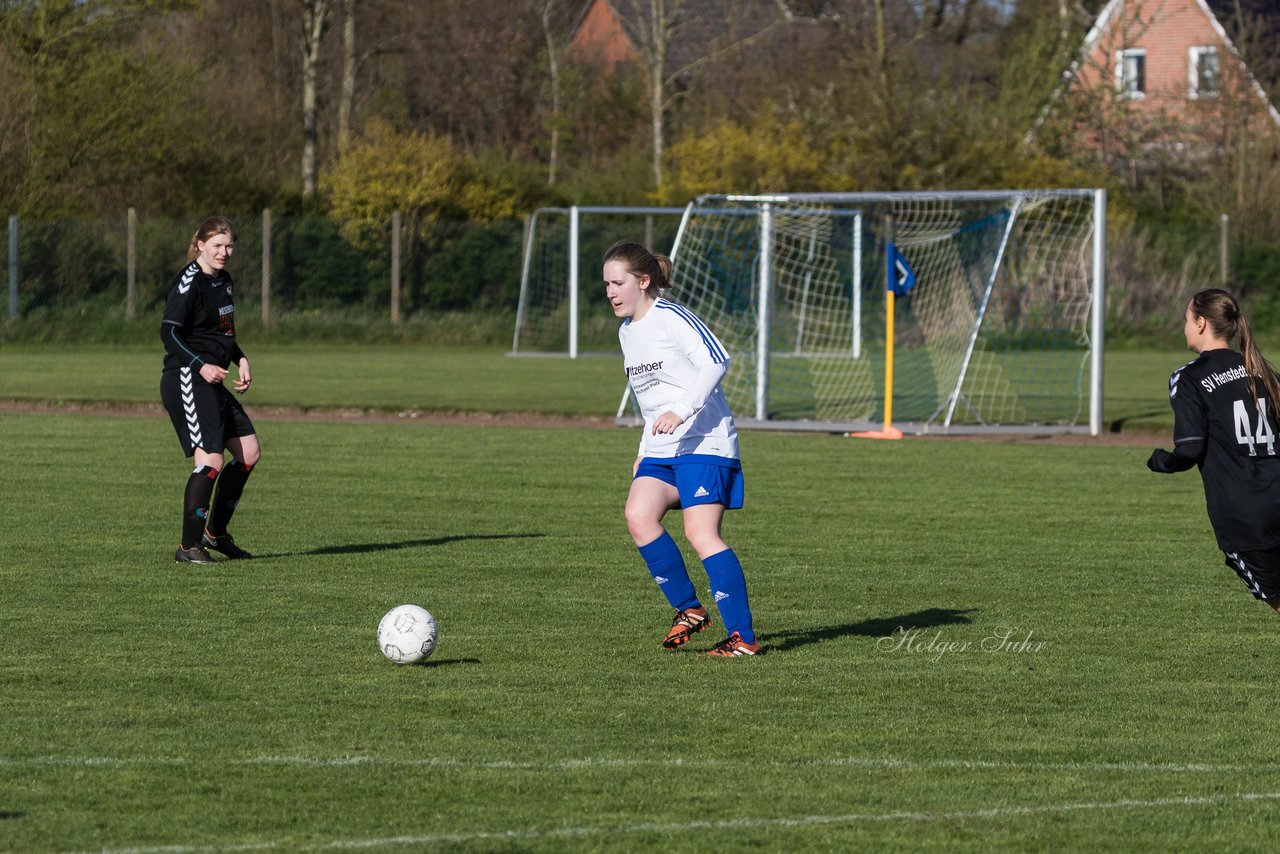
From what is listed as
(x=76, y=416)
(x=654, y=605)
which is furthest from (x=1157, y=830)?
(x=76, y=416)

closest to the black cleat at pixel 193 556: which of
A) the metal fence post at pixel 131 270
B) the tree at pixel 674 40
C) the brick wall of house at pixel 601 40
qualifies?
the metal fence post at pixel 131 270

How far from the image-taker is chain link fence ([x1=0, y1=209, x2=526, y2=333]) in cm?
3306

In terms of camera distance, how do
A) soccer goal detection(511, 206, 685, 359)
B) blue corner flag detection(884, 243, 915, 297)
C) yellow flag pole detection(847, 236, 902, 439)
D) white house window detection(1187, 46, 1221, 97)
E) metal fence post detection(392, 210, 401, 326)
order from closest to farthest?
blue corner flag detection(884, 243, 915, 297), yellow flag pole detection(847, 236, 902, 439), soccer goal detection(511, 206, 685, 359), metal fence post detection(392, 210, 401, 326), white house window detection(1187, 46, 1221, 97)

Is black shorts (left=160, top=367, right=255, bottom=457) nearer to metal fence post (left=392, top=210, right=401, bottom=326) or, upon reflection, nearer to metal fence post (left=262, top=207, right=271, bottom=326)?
metal fence post (left=262, top=207, right=271, bottom=326)

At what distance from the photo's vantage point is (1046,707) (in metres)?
6.47

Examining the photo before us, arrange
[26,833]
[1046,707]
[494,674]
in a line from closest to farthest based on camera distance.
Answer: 1. [26,833]
2. [1046,707]
3. [494,674]

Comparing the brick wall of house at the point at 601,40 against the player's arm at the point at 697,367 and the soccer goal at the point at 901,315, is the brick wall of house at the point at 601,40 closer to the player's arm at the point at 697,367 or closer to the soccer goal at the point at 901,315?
the soccer goal at the point at 901,315

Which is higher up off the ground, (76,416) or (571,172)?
(571,172)

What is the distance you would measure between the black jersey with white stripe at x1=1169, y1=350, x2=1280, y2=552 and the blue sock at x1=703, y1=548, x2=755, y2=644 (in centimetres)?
171

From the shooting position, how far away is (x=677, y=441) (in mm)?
7262

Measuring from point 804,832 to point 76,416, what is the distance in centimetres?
1575

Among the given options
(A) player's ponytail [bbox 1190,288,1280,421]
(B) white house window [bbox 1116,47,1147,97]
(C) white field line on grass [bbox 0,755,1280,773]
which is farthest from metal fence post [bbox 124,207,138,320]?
(C) white field line on grass [bbox 0,755,1280,773]

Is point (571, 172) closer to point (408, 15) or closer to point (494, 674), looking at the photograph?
point (408, 15)

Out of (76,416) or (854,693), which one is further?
(76,416)
